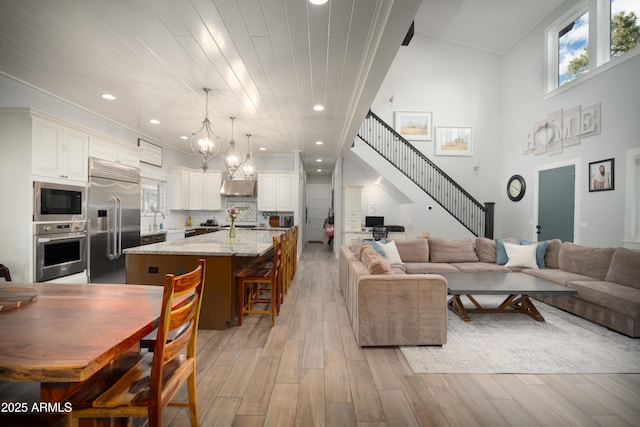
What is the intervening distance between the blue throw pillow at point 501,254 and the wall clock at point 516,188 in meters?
3.52

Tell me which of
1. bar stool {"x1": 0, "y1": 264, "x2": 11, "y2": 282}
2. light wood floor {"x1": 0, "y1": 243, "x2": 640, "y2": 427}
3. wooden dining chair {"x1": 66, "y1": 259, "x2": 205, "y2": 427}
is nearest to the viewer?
wooden dining chair {"x1": 66, "y1": 259, "x2": 205, "y2": 427}

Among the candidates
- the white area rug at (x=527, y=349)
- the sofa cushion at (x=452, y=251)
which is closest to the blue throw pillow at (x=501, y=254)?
the sofa cushion at (x=452, y=251)

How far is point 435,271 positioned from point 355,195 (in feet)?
12.1

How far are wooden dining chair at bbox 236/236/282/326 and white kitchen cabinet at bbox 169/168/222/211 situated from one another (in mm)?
3977

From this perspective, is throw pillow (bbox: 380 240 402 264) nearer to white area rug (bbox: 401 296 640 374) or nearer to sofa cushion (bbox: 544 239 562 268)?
white area rug (bbox: 401 296 640 374)

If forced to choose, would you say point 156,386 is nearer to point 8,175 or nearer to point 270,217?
point 8,175

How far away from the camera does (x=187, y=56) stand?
115 inches

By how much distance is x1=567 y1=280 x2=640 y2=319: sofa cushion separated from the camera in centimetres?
303

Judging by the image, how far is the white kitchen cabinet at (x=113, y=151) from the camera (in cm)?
425

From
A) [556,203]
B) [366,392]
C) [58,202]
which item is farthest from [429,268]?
[58,202]

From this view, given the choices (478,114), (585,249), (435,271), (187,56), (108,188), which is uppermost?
(478,114)

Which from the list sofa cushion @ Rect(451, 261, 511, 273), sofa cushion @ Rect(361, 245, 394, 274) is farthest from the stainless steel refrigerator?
sofa cushion @ Rect(451, 261, 511, 273)

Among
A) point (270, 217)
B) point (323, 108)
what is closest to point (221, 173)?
point (270, 217)

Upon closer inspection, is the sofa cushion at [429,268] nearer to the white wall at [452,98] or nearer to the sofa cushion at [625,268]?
the sofa cushion at [625,268]
